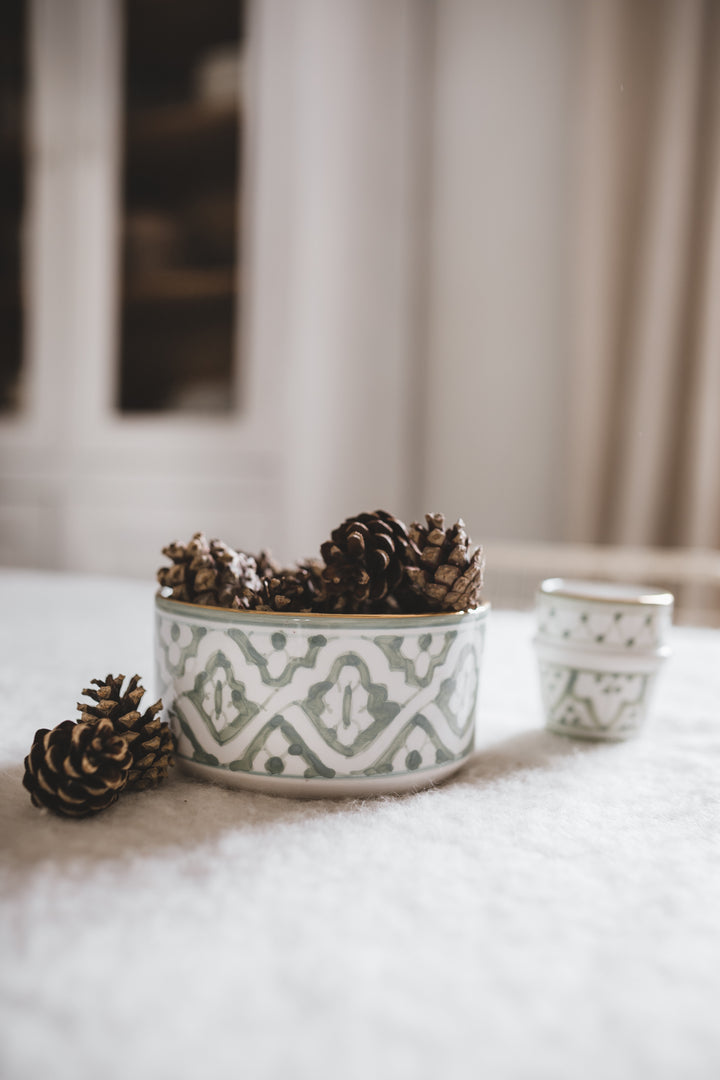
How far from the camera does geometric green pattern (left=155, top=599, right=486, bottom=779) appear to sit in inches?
13.9

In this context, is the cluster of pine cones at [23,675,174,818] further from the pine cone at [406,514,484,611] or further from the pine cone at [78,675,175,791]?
the pine cone at [406,514,484,611]

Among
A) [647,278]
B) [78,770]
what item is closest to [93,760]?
[78,770]

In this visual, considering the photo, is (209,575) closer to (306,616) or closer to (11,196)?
(306,616)

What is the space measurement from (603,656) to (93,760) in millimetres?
296

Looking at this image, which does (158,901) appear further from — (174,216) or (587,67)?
(587,67)

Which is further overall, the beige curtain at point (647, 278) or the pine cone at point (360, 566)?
the beige curtain at point (647, 278)

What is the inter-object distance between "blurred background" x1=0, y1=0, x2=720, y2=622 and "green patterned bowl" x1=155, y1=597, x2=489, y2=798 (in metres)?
1.17

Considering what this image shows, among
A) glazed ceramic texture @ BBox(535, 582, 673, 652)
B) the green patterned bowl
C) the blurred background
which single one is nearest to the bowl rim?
the green patterned bowl

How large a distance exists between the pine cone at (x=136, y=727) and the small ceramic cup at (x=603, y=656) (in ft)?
0.80

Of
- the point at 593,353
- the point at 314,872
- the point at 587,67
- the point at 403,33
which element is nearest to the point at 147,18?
the point at 403,33

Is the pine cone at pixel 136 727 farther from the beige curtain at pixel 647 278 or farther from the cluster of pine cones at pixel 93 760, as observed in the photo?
the beige curtain at pixel 647 278

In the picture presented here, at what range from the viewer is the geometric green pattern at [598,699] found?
477mm

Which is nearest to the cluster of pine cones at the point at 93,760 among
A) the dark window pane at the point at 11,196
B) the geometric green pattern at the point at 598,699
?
the geometric green pattern at the point at 598,699

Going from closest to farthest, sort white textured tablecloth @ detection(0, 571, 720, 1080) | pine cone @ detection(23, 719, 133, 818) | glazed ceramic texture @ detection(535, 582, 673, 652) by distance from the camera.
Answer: white textured tablecloth @ detection(0, 571, 720, 1080) < pine cone @ detection(23, 719, 133, 818) < glazed ceramic texture @ detection(535, 582, 673, 652)
